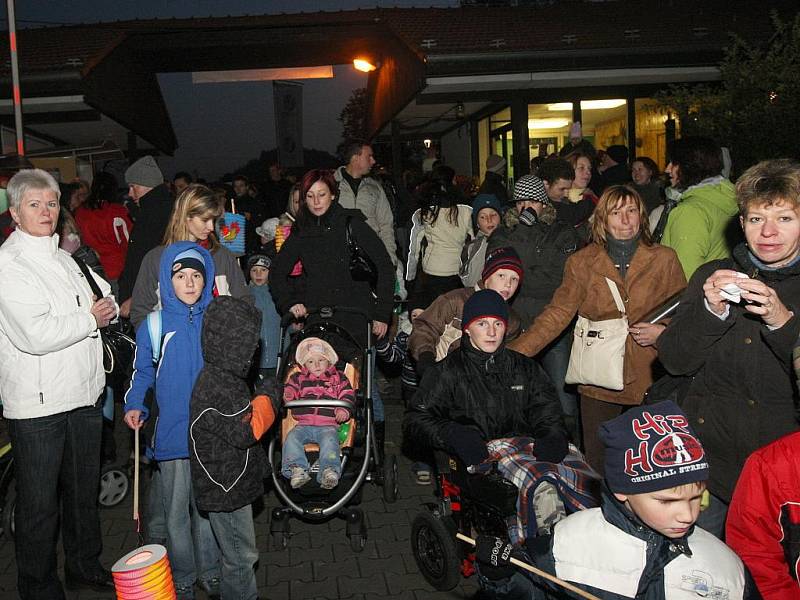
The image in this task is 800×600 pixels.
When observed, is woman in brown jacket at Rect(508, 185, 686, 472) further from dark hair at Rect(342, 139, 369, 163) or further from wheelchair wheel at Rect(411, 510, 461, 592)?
dark hair at Rect(342, 139, 369, 163)

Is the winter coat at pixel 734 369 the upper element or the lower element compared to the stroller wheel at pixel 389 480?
upper

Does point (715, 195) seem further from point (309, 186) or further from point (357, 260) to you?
point (309, 186)

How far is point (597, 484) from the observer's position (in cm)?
385

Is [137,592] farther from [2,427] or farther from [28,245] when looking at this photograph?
[2,427]

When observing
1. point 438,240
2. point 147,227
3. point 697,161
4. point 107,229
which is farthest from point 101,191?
point 697,161

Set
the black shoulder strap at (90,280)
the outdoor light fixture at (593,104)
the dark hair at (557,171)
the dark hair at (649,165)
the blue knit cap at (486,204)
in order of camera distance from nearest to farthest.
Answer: the black shoulder strap at (90,280)
the dark hair at (557,171)
the blue knit cap at (486,204)
the dark hair at (649,165)
the outdoor light fixture at (593,104)

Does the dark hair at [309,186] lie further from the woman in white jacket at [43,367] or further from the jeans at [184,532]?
the jeans at [184,532]

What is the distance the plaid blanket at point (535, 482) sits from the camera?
3.69 meters

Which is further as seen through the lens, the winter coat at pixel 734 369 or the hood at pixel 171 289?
the hood at pixel 171 289

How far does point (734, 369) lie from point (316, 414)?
313cm

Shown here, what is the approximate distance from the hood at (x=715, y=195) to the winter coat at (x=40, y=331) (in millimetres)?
4007

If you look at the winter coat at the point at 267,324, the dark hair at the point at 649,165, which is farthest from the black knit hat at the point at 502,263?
the dark hair at the point at 649,165

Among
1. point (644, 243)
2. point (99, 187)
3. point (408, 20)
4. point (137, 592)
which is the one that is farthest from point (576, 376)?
point (408, 20)

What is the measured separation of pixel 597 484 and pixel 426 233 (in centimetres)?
516
